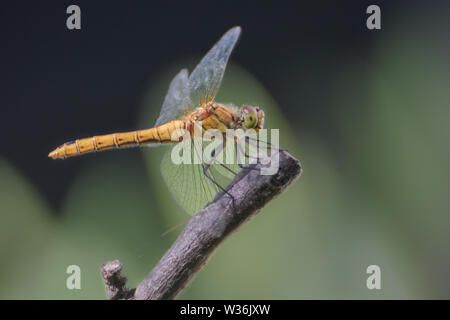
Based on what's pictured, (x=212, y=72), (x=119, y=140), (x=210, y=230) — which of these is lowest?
(x=210, y=230)

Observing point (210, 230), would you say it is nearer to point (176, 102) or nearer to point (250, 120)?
point (250, 120)

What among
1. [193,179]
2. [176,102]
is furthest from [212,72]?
[193,179]

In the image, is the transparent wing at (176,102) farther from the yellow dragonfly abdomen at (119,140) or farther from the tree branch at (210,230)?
the tree branch at (210,230)

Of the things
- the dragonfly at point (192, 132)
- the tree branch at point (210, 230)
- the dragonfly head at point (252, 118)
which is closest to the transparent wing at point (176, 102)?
the dragonfly at point (192, 132)

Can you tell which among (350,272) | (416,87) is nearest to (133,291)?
(350,272)

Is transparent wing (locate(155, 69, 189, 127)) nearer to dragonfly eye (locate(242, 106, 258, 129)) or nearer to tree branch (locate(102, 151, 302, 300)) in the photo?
dragonfly eye (locate(242, 106, 258, 129))

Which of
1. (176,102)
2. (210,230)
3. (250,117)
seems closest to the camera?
(210,230)

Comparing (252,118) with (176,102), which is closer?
(252,118)

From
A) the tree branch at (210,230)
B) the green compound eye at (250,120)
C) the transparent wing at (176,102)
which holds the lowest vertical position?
the tree branch at (210,230)
